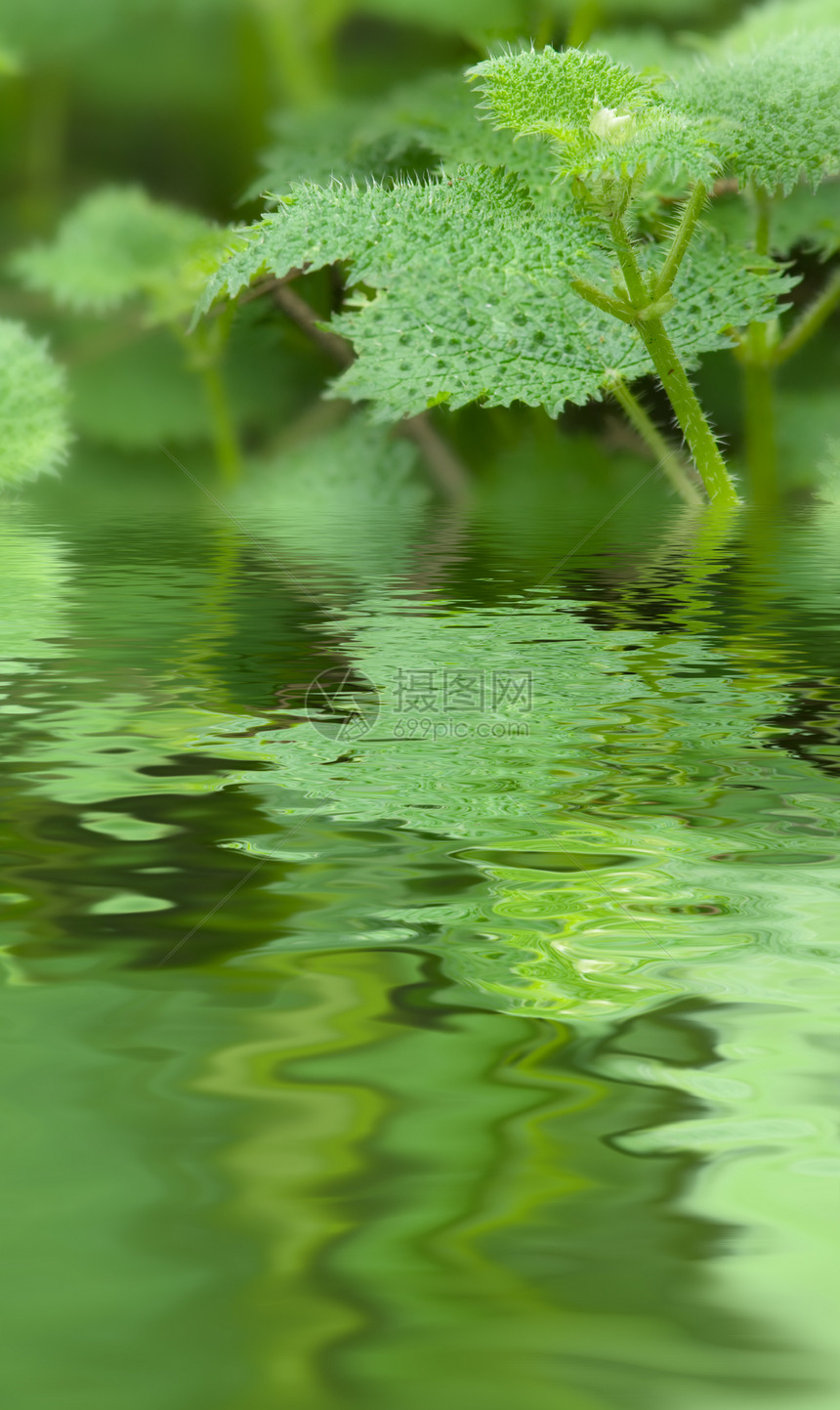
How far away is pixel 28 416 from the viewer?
3.44m

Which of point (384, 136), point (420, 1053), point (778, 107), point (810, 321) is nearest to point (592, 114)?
point (778, 107)

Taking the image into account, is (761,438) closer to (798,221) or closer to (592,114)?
(798,221)

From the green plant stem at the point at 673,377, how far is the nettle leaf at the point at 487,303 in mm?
60

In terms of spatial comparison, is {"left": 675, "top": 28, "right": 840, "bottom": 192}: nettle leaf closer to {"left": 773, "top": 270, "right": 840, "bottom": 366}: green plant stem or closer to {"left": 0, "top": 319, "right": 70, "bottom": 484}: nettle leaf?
{"left": 773, "top": 270, "right": 840, "bottom": 366}: green plant stem

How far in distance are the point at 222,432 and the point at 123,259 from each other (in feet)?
1.68

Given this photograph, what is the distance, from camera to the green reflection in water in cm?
38

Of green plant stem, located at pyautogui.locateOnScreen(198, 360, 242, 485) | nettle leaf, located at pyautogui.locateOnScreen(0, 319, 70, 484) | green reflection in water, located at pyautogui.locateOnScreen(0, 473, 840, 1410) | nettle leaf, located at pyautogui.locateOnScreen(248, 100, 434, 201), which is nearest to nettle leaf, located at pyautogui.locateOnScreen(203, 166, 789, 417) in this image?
nettle leaf, located at pyautogui.locateOnScreen(0, 319, 70, 484)

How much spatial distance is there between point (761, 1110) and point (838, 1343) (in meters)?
0.12

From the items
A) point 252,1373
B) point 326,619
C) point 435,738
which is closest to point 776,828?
point 435,738

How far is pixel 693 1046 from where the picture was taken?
54 cm

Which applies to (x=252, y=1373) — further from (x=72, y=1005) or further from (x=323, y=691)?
(x=323, y=691)

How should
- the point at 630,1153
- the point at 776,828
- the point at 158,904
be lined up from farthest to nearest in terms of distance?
the point at 776,828
the point at 158,904
the point at 630,1153

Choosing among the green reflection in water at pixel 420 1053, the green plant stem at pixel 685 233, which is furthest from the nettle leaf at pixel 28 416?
the green reflection in water at pixel 420 1053

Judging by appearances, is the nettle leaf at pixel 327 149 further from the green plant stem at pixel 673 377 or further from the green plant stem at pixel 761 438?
the green plant stem at pixel 673 377
